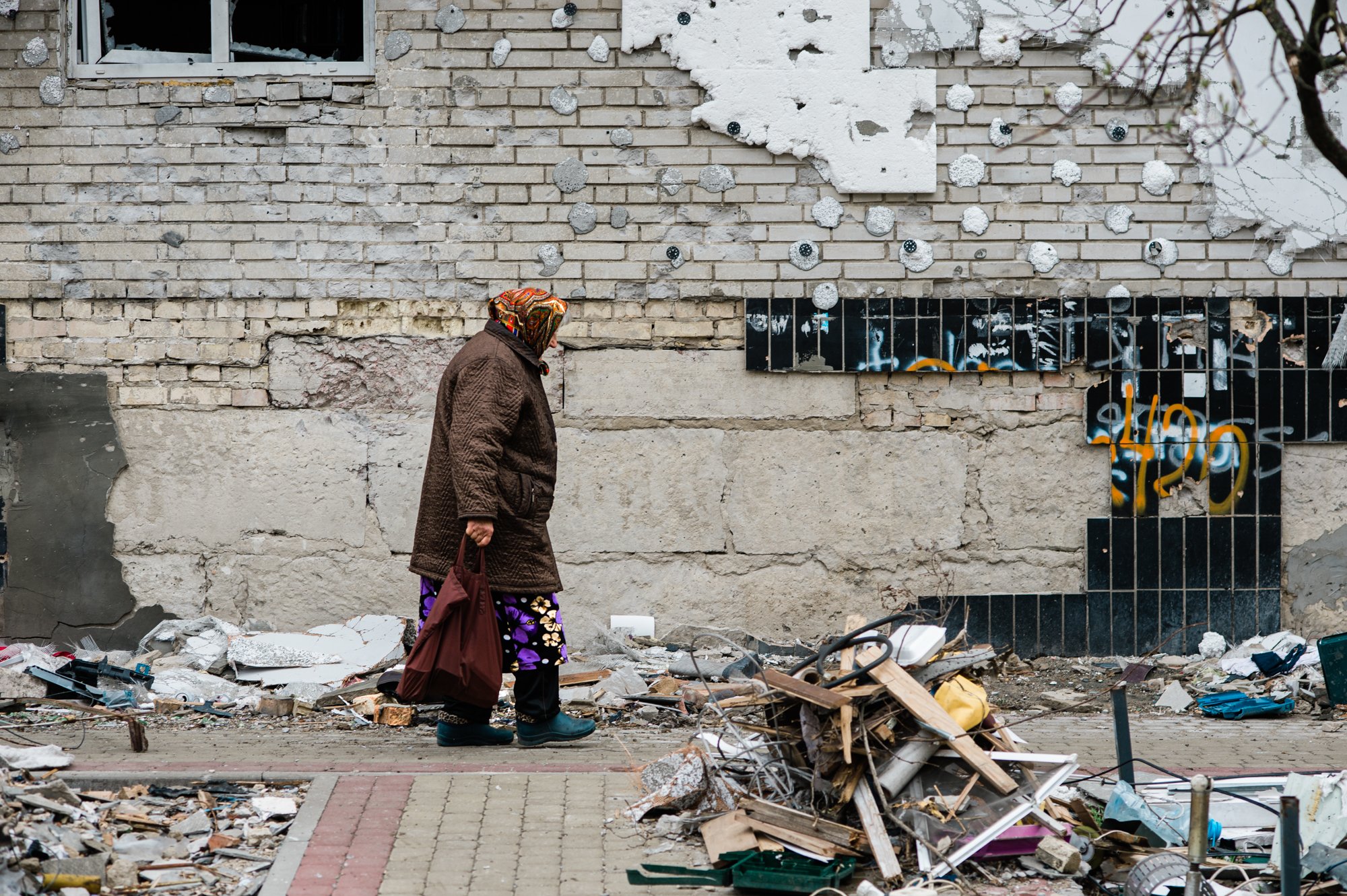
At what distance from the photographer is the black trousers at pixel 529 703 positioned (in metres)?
5.12

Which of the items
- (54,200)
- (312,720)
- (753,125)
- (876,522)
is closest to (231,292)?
(54,200)

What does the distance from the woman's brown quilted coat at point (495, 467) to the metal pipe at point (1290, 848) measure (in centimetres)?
281

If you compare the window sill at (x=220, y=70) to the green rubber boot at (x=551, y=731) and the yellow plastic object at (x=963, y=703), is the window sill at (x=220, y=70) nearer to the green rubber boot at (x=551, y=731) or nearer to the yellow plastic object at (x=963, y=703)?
the green rubber boot at (x=551, y=731)

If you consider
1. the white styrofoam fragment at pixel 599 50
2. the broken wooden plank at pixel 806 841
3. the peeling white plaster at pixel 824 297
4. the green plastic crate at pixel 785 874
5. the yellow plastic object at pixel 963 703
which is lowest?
the green plastic crate at pixel 785 874

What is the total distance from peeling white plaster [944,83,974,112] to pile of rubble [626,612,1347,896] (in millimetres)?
3498

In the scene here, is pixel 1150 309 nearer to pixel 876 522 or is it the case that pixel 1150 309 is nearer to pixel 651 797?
pixel 876 522

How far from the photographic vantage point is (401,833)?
4.03 meters

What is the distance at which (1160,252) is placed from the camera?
6.79 m

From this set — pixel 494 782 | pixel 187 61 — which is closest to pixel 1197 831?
pixel 494 782

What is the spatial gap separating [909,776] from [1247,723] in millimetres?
2826

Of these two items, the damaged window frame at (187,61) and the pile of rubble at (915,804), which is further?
the damaged window frame at (187,61)

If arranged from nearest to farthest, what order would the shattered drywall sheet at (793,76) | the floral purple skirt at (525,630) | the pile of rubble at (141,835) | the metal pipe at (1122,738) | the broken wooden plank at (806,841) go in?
the pile of rubble at (141,835), the broken wooden plank at (806,841), the metal pipe at (1122,738), the floral purple skirt at (525,630), the shattered drywall sheet at (793,76)

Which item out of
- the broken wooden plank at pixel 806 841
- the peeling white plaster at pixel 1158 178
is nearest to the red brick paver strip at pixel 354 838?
the broken wooden plank at pixel 806 841

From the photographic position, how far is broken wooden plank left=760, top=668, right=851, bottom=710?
380cm
